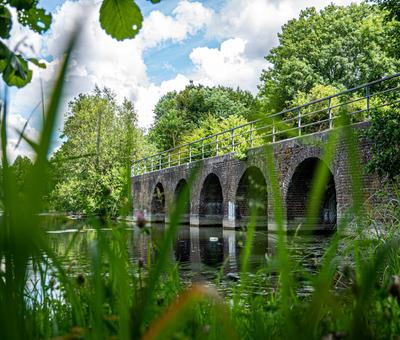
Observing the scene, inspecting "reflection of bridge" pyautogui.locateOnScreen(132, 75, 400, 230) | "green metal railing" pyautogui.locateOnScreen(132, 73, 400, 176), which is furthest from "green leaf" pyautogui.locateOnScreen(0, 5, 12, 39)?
"reflection of bridge" pyautogui.locateOnScreen(132, 75, 400, 230)

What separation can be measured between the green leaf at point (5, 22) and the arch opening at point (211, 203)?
18.0 m

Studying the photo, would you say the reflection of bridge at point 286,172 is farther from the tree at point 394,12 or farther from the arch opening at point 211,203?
the tree at point 394,12

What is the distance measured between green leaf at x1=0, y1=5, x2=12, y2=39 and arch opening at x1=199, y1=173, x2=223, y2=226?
18.0 metres

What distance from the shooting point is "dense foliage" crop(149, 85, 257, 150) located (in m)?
39.4

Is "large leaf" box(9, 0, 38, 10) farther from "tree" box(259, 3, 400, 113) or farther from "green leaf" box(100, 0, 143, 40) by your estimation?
"tree" box(259, 3, 400, 113)

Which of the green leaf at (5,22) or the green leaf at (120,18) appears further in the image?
the green leaf at (5,22)

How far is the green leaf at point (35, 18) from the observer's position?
196 centimetres

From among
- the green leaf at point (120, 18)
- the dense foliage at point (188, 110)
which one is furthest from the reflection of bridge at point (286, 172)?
the dense foliage at point (188, 110)

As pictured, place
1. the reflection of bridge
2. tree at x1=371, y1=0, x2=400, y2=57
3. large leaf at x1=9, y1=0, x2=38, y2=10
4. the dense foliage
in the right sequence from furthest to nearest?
1. the dense foliage
2. the reflection of bridge
3. tree at x1=371, y1=0, x2=400, y2=57
4. large leaf at x1=9, y1=0, x2=38, y2=10

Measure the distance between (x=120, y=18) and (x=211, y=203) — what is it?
63.0 ft

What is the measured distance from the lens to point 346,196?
11891 millimetres

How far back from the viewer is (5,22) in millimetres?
1829

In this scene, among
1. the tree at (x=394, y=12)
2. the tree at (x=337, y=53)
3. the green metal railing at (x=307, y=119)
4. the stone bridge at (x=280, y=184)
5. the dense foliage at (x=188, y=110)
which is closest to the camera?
the green metal railing at (x=307, y=119)

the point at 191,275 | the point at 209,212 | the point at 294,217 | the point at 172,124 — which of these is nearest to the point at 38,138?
the point at 191,275
